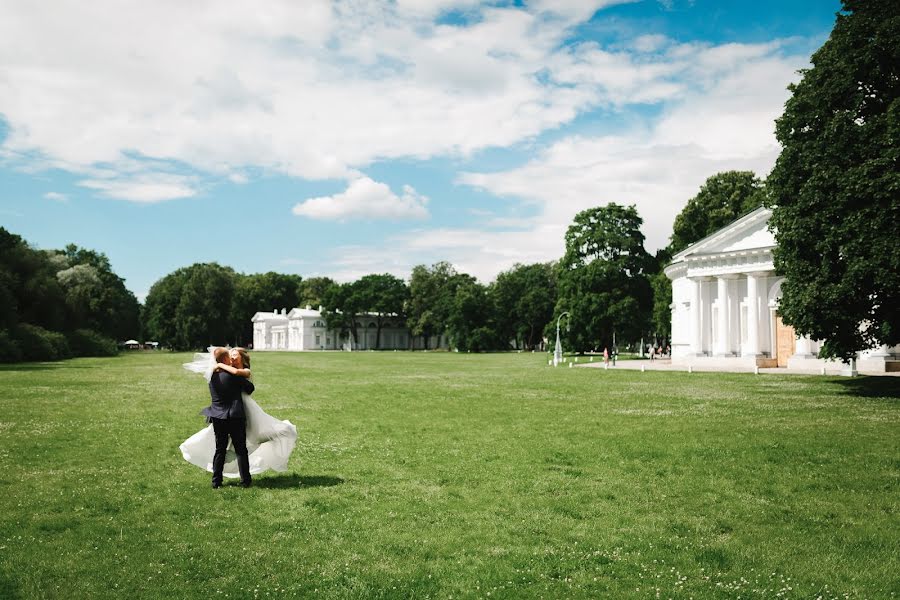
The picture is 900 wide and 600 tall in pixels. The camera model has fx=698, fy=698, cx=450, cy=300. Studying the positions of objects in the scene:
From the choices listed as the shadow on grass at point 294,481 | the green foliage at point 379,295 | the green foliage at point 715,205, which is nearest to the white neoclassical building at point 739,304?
the green foliage at point 715,205

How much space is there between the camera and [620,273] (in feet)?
218

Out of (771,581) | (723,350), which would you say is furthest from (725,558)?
(723,350)

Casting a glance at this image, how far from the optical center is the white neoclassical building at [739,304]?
44844 mm

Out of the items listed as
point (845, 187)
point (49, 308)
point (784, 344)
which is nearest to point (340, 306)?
point (49, 308)

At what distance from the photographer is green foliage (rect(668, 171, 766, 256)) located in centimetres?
6600

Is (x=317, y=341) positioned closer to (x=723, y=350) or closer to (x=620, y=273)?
(x=620, y=273)

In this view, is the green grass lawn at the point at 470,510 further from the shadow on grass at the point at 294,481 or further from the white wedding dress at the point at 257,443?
the white wedding dress at the point at 257,443

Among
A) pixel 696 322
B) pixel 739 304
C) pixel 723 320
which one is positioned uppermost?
pixel 739 304

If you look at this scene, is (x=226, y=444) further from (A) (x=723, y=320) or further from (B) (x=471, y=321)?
(B) (x=471, y=321)

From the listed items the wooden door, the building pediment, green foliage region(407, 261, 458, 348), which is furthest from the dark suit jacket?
the building pediment

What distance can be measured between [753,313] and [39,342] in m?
54.4

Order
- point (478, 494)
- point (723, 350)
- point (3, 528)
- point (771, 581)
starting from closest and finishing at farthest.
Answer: point (771, 581) → point (3, 528) → point (478, 494) → point (723, 350)

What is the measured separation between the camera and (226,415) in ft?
32.4

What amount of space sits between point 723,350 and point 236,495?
144 feet
